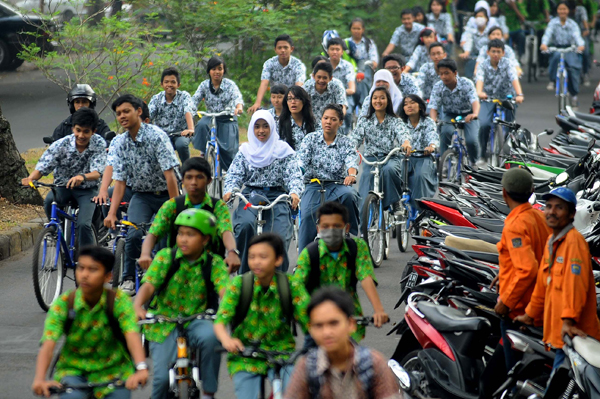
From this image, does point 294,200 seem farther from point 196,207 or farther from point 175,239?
point 175,239

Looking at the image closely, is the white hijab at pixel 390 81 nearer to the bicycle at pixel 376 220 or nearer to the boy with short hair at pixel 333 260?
the bicycle at pixel 376 220

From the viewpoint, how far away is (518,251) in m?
5.36

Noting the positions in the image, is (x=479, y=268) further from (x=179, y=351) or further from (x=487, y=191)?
(x=487, y=191)

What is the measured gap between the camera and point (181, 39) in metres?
18.2

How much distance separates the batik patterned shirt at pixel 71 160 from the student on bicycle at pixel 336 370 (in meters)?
5.25

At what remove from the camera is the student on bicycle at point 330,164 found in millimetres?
8781

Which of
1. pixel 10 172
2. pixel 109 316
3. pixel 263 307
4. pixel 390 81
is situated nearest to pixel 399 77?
pixel 390 81

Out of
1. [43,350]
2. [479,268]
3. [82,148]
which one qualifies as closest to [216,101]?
[82,148]

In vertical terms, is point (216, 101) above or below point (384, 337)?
above

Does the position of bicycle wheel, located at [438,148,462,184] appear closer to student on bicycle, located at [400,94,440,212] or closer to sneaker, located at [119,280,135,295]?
student on bicycle, located at [400,94,440,212]

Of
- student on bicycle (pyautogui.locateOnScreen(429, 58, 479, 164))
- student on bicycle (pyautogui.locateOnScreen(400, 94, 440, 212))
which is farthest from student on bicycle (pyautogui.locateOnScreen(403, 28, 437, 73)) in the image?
student on bicycle (pyautogui.locateOnScreen(400, 94, 440, 212))

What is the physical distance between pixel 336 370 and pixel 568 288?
5.38 feet

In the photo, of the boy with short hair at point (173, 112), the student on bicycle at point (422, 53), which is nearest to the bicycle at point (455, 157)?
the boy with short hair at point (173, 112)

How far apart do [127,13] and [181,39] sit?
2242mm
